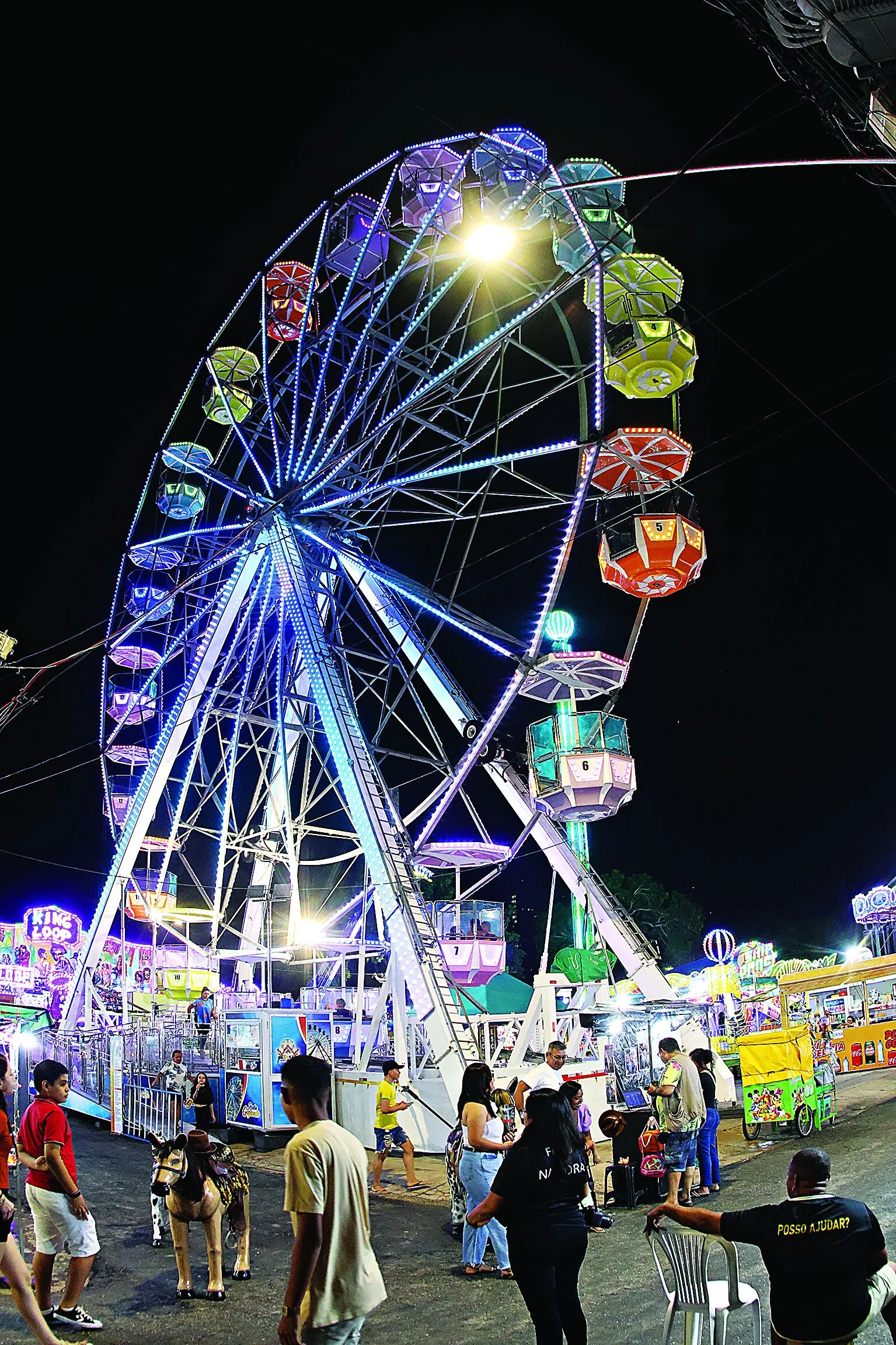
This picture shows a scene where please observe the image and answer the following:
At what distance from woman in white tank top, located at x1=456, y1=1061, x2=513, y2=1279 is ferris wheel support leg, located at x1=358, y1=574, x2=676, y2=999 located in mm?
9511

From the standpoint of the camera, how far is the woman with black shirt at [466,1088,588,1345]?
183 inches

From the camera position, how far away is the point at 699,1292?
4.40m

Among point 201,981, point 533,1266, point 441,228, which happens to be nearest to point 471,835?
point 201,981

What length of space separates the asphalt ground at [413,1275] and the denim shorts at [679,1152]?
39 cm

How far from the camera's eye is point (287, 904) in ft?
79.8

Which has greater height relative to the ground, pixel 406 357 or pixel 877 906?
A: pixel 406 357

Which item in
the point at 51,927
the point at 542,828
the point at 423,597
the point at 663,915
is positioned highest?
the point at 423,597

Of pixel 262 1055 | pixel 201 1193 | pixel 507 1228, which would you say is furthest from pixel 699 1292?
pixel 262 1055

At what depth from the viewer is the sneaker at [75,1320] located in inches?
252

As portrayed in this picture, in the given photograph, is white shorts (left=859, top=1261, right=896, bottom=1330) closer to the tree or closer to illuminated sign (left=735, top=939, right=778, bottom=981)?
illuminated sign (left=735, top=939, right=778, bottom=981)

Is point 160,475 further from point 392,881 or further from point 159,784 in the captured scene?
point 392,881

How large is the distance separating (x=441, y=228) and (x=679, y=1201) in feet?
49.0

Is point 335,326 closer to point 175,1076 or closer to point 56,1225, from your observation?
point 175,1076

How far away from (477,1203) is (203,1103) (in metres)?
5.19
